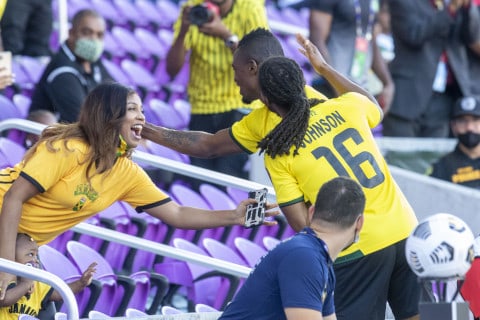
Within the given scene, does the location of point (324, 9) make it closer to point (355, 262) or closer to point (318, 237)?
point (355, 262)

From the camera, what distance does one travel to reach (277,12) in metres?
13.7

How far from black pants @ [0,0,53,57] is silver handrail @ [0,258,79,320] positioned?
16.9ft

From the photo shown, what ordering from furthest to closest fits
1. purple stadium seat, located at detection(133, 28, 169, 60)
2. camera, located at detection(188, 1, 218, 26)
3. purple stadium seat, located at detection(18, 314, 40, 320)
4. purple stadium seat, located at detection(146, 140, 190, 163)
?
purple stadium seat, located at detection(133, 28, 169, 60)
purple stadium seat, located at detection(146, 140, 190, 163)
camera, located at detection(188, 1, 218, 26)
purple stadium seat, located at detection(18, 314, 40, 320)

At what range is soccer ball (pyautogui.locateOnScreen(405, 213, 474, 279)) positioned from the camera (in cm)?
440

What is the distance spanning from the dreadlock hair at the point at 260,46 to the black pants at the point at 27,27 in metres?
4.53

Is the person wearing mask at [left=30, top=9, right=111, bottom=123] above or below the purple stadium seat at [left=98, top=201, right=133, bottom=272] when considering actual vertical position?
above

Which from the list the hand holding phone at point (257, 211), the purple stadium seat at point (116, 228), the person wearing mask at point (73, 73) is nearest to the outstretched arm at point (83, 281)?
the hand holding phone at point (257, 211)

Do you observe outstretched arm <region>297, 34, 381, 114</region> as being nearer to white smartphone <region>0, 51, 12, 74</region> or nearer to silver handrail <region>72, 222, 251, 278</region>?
silver handrail <region>72, 222, 251, 278</region>

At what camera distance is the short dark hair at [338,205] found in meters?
4.56

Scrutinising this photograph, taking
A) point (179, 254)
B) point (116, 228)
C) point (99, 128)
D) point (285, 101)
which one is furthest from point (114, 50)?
point (285, 101)

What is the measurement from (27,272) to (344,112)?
4.93 feet

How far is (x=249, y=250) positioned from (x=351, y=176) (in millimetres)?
2149

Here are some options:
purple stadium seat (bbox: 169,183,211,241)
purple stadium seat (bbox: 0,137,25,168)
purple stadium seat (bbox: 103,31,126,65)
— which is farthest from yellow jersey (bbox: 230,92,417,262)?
purple stadium seat (bbox: 103,31,126,65)

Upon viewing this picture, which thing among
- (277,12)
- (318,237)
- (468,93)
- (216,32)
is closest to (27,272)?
(318,237)
